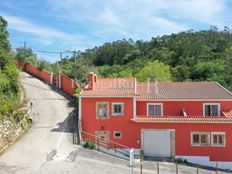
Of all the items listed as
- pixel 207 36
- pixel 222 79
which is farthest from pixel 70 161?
pixel 207 36

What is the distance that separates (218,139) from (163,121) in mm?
5529

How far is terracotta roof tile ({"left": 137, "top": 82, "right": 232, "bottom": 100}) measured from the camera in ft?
135

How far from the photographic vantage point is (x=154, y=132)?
39.2 m

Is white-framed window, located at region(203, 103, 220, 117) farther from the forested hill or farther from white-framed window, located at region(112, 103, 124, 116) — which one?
the forested hill

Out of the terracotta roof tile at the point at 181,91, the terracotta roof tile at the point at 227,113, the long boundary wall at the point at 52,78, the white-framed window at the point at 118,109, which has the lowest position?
the terracotta roof tile at the point at 227,113

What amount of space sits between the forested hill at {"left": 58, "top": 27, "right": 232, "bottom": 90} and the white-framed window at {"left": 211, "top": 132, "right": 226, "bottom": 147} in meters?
27.7

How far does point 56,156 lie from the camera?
32.5 metres

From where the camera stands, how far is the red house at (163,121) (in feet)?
127

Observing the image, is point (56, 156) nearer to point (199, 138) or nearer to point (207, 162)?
point (199, 138)

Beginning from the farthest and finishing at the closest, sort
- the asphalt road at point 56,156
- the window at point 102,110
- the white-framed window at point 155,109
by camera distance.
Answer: the white-framed window at point 155,109
the window at point 102,110
the asphalt road at point 56,156

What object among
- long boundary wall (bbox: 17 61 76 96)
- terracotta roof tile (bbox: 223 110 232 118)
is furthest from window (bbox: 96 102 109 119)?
long boundary wall (bbox: 17 61 76 96)

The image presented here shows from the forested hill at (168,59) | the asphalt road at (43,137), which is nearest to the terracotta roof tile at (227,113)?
the asphalt road at (43,137)

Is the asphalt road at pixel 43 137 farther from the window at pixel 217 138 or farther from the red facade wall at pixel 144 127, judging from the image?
the window at pixel 217 138

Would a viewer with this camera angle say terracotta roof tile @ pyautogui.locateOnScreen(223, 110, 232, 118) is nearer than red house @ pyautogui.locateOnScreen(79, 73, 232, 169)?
No
